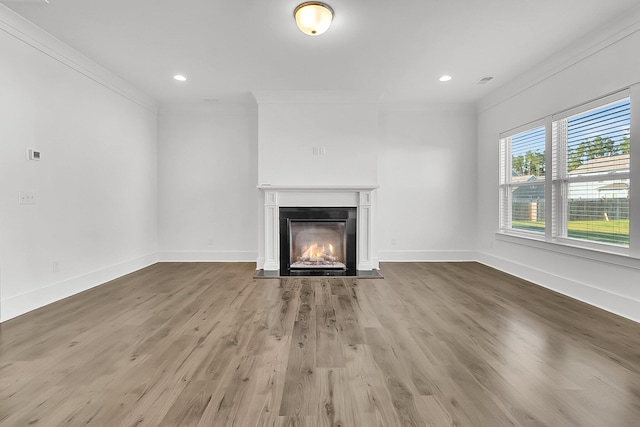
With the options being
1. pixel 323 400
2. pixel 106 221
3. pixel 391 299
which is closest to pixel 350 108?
pixel 391 299

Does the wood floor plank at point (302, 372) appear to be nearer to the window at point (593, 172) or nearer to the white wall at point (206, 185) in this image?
the white wall at point (206, 185)

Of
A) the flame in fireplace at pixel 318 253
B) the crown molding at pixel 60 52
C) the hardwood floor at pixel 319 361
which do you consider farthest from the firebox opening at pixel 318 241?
the crown molding at pixel 60 52

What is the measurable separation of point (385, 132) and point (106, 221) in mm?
4381

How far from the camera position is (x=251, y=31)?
9.57 feet

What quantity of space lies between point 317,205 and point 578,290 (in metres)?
3.24

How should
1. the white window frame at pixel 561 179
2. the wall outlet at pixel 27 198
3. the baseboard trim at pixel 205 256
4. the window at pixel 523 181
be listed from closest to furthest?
1. the wall outlet at pixel 27 198
2. the white window frame at pixel 561 179
3. the window at pixel 523 181
4. the baseboard trim at pixel 205 256

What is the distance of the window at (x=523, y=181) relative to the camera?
3.93 metres

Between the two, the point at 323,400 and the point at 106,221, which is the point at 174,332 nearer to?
the point at 323,400

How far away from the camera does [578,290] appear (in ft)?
10.6

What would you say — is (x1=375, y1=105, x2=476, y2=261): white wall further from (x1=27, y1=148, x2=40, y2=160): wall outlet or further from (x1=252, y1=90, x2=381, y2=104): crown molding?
(x1=27, y1=148, x2=40, y2=160): wall outlet

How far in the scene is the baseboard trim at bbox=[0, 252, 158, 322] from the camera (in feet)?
8.81

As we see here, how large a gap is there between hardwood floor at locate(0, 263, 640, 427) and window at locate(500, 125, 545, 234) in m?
1.18

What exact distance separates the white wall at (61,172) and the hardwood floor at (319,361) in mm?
422

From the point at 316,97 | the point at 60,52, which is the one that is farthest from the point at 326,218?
the point at 60,52
